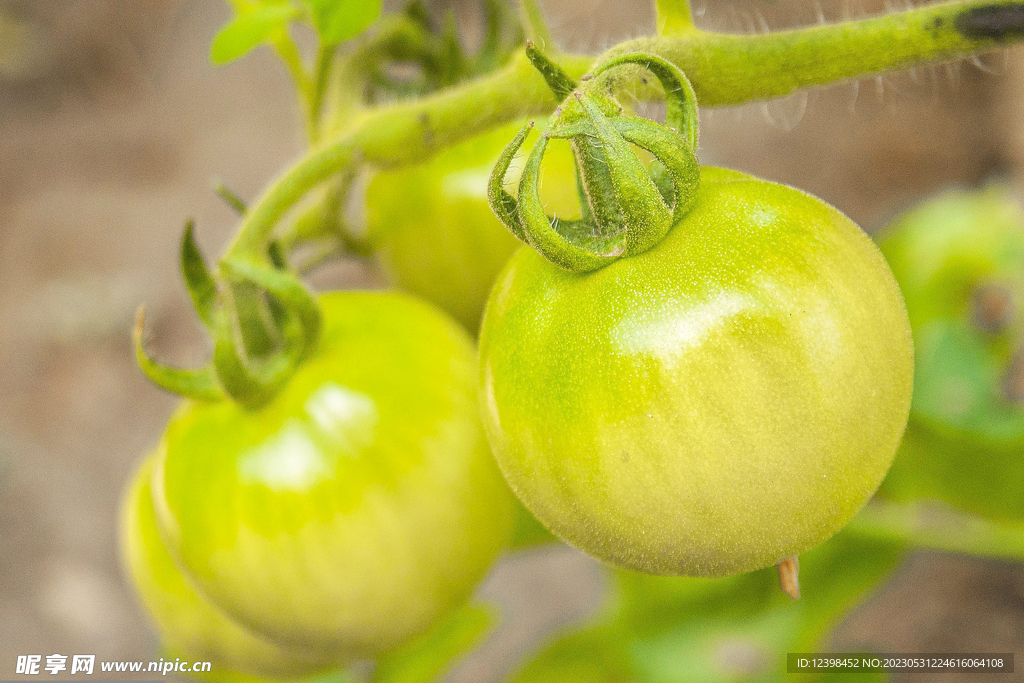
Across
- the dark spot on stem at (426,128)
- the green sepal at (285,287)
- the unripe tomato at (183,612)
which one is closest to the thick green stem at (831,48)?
the dark spot on stem at (426,128)

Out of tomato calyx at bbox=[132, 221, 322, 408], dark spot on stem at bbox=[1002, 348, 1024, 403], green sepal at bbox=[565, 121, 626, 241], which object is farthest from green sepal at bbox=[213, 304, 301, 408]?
dark spot on stem at bbox=[1002, 348, 1024, 403]

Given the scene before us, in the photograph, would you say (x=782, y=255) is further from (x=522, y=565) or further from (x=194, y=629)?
(x=522, y=565)

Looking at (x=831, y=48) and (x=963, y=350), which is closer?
(x=831, y=48)

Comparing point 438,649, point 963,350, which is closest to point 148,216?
point 438,649

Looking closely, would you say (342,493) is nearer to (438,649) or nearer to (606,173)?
(606,173)

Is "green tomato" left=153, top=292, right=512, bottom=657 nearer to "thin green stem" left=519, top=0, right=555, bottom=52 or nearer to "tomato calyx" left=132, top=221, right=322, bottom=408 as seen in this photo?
"tomato calyx" left=132, top=221, right=322, bottom=408

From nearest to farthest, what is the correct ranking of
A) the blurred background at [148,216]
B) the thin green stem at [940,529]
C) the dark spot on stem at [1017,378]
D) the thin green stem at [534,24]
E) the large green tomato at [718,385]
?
the large green tomato at [718,385] < the thin green stem at [534,24] < the thin green stem at [940,529] < the dark spot on stem at [1017,378] < the blurred background at [148,216]

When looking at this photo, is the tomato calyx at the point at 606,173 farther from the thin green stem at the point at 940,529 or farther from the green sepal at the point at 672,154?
the thin green stem at the point at 940,529
